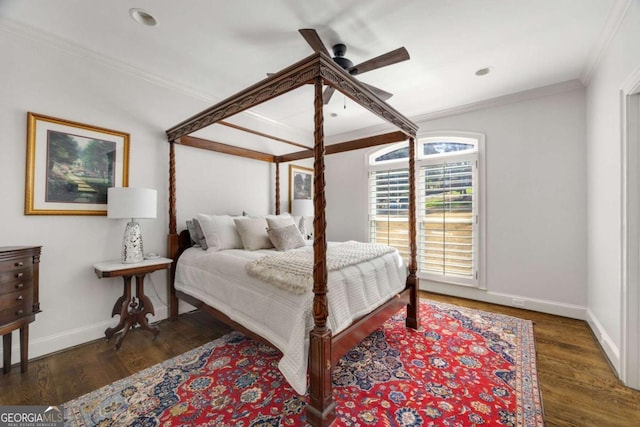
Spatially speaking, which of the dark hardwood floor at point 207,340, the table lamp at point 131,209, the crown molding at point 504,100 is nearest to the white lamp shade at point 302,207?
the crown molding at point 504,100

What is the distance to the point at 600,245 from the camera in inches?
101

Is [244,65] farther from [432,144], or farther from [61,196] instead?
[432,144]

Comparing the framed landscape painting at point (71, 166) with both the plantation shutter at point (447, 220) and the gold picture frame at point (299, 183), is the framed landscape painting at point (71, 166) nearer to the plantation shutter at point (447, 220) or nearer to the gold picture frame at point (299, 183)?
the gold picture frame at point (299, 183)

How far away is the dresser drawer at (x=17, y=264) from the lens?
182 cm

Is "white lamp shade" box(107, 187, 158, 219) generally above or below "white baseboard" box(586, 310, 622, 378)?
above

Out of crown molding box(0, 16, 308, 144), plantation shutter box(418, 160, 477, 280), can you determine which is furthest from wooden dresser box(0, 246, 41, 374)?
plantation shutter box(418, 160, 477, 280)

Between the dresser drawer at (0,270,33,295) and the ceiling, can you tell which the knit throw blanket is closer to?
the dresser drawer at (0,270,33,295)

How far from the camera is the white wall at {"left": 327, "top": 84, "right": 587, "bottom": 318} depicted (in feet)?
10.1

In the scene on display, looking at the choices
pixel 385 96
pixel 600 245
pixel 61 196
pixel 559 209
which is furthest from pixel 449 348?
pixel 61 196

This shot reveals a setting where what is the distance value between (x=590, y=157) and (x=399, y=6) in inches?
105

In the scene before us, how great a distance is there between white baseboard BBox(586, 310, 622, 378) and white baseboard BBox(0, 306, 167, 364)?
172 inches

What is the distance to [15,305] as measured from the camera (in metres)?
1.90

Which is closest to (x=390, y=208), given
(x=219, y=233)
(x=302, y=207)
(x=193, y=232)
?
(x=302, y=207)

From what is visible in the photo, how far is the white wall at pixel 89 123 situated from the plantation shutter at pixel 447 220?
3.25 m
